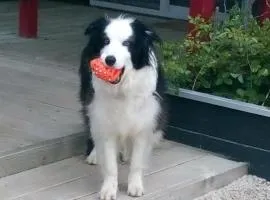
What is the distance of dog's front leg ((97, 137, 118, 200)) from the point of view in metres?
4.34

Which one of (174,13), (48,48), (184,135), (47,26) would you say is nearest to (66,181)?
(184,135)

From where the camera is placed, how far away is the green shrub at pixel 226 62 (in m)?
5.31

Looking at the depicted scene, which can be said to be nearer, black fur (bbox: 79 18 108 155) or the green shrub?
black fur (bbox: 79 18 108 155)

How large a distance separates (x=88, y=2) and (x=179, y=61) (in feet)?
20.3

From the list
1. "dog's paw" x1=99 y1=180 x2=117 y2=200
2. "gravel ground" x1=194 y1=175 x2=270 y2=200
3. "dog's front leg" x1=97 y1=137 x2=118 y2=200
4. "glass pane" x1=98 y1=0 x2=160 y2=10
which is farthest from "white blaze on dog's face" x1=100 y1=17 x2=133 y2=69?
"glass pane" x1=98 y1=0 x2=160 y2=10

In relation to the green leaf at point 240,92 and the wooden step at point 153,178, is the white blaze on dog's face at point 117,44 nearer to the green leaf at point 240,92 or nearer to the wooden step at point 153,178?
the wooden step at point 153,178

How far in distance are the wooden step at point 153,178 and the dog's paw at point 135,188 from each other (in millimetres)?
39

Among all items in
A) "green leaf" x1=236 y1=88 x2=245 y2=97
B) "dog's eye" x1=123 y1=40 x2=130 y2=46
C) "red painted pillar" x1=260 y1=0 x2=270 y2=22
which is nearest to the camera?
"dog's eye" x1=123 y1=40 x2=130 y2=46

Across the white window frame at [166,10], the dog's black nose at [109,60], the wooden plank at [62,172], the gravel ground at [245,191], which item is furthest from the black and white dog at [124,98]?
the white window frame at [166,10]

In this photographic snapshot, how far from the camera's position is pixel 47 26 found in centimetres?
951

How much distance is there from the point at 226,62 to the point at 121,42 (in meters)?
1.61

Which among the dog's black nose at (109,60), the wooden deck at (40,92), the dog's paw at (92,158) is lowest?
the dog's paw at (92,158)

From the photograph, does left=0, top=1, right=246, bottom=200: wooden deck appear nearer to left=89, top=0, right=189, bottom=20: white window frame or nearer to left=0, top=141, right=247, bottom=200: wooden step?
left=0, top=141, right=247, bottom=200: wooden step

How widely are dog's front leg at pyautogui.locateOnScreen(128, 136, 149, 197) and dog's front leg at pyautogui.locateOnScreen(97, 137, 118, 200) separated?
0.35 feet
